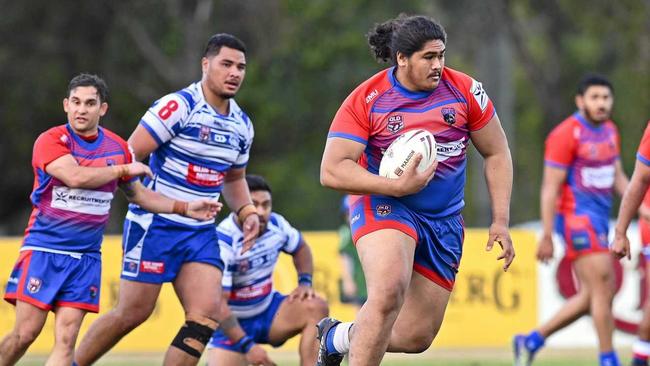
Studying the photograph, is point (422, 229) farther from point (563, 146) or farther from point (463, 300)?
point (463, 300)

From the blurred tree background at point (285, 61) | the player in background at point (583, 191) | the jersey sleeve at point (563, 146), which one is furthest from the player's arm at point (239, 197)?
the blurred tree background at point (285, 61)

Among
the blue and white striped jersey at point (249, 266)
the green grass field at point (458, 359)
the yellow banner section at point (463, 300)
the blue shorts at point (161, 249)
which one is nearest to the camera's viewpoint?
the blue shorts at point (161, 249)

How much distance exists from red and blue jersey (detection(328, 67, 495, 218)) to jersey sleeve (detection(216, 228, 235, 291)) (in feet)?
7.07

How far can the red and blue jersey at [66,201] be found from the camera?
26.3 feet

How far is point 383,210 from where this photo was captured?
23.4 ft

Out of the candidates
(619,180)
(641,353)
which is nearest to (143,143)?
(641,353)

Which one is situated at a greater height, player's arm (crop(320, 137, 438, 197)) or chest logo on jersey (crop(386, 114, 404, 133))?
chest logo on jersey (crop(386, 114, 404, 133))

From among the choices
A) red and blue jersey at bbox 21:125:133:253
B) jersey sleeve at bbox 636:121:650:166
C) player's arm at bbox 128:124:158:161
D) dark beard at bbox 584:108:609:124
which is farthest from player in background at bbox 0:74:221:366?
dark beard at bbox 584:108:609:124

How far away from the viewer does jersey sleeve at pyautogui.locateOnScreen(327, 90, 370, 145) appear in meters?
7.12

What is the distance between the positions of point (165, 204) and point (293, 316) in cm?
154

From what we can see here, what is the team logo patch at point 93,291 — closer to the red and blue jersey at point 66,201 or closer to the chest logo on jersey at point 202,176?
the red and blue jersey at point 66,201

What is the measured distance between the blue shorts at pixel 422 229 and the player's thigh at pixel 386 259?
0.05 m

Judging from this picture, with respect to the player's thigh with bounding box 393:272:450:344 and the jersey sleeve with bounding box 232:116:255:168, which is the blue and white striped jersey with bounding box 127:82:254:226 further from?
the player's thigh with bounding box 393:272:450:344

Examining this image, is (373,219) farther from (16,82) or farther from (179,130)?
(16,82)
